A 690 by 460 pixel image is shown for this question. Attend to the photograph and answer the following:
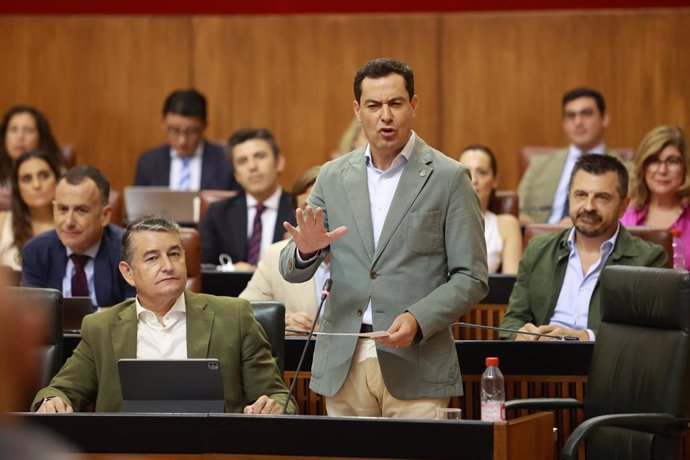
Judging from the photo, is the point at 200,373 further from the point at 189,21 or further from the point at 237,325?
the point at 189,21

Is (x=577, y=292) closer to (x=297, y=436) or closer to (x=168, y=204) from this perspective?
(x=297, y=436)

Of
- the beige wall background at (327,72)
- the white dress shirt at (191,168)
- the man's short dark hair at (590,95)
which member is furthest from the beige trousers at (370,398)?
the beige wall background at (327,72)

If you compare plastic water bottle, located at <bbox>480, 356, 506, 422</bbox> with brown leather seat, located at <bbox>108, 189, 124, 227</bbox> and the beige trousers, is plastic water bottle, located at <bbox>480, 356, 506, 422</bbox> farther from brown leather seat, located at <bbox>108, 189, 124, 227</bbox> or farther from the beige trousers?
brown leather seat, located at <bbox>108, 189, 124, 227</bbox>

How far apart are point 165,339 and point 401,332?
2.99 ft

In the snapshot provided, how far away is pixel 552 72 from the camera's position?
814 centimetres

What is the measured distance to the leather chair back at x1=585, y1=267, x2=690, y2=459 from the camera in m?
3.43

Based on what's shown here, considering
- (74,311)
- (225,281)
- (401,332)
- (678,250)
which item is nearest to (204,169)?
(225,281)

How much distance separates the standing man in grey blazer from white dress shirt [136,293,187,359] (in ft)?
1.73

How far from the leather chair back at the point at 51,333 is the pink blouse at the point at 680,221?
3.04 meters

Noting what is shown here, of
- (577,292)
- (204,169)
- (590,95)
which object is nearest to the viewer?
(577,292)

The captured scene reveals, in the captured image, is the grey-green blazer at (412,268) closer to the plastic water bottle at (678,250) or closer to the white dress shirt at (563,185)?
the plastic water bottle at (678,250)

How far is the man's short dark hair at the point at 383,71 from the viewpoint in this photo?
3.23 meters

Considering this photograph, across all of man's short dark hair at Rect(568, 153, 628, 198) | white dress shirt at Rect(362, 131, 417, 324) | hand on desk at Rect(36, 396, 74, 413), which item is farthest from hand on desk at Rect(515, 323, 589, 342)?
hand on desk at Rect(36, 396, 74, 413)

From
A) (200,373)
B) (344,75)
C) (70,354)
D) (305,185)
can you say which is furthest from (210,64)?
(200,373)
